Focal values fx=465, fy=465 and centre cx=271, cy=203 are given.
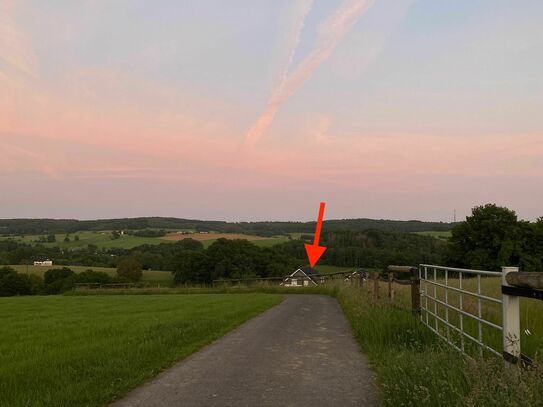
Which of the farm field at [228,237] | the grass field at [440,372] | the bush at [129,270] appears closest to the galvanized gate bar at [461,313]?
the grass field at [440,372]

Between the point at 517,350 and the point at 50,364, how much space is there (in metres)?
6.37

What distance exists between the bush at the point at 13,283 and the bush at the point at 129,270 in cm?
1325

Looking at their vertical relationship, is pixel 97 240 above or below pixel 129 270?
above

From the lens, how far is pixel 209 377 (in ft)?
20.3

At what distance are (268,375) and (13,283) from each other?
72.7m

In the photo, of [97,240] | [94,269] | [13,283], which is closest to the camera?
[13,283]

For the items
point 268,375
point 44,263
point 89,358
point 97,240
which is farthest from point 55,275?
point 268,375

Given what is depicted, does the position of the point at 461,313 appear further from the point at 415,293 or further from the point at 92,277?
the point at 92,277

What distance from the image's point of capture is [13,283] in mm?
67750

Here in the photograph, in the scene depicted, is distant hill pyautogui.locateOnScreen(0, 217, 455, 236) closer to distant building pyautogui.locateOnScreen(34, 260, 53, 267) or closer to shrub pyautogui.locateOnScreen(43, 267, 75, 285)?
distant building pyautogui.locateOnScreen(34, 260, 53, 267)

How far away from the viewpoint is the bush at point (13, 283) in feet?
220

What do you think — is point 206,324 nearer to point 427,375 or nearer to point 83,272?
point 427,375

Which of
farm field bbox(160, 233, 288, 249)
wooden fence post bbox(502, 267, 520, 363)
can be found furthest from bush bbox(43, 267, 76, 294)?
wooden fence post bbox(502, 267, 520, 363)

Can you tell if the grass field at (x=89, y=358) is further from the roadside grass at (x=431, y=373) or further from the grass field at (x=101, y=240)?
the grass field at (x=101, y=240)
